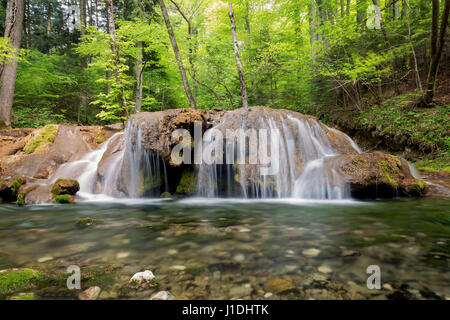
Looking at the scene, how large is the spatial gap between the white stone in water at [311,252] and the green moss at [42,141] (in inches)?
378

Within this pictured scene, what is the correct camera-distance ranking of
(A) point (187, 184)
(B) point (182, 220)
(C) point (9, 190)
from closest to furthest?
1. (B) point (182, 220)
2. (C) point (9, 190)
3. (A) point (187, 184)

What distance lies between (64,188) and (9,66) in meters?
8.24

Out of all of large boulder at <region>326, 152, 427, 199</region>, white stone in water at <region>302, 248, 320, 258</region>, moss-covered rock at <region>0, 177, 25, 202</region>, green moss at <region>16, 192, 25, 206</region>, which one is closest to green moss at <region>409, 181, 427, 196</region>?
large boulder at <region>326, 152, 427, 199</region>

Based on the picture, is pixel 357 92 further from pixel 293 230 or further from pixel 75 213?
pixel 75 213

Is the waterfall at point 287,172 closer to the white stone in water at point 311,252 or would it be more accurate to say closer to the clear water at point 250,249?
the clear water at point 250,249

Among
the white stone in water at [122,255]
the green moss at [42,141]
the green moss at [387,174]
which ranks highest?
the green moss at [42,141]

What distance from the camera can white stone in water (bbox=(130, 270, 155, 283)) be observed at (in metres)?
1.56

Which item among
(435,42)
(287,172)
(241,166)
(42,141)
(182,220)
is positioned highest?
(435,42)

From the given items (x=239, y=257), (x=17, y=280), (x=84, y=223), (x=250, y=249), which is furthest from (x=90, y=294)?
(x=84, y=223)

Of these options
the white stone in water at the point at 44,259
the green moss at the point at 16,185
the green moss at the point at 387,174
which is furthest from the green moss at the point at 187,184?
the green moss at the point at 387,174

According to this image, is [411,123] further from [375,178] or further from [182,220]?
[182,220]

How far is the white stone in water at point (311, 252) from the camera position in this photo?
1999 millimetres

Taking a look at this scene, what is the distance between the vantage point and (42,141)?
27.3 feet
